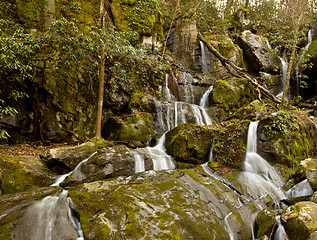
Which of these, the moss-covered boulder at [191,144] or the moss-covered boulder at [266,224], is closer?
the moss-covered boulder at [266,224]

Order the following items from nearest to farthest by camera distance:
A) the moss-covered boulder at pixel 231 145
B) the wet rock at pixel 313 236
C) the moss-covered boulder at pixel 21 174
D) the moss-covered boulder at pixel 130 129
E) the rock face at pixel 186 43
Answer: the wet rock at pixel 313 236
the moss-covered boulder at pixel 21 174
the moss-covered boulder at pixel 231 145
the moss-covered boulder at pixel 130 129
the rock face at pixel 186 43

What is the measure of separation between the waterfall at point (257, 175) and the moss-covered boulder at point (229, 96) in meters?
4.79

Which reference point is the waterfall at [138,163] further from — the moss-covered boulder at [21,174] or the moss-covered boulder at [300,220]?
the moss-covered boulder at [300,220]

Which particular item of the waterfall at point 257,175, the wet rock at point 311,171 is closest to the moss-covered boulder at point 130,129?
the waterfall at point 257,175

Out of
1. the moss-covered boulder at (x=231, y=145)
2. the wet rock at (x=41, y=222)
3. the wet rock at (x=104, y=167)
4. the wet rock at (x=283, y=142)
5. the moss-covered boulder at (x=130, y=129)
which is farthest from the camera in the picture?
the moss-covered boulder at (x=130, y=129)

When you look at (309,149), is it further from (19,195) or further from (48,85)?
(48,85)

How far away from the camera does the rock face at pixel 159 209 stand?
10.7ft

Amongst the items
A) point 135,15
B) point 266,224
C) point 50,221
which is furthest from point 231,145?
point 135,15

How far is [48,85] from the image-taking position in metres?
7.82

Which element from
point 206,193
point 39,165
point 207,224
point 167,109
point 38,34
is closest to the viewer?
point 207,224

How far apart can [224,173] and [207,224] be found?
3.05 m

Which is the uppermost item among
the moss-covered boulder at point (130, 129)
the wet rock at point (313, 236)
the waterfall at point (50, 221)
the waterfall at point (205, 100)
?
the waterfall at point (205, 100)

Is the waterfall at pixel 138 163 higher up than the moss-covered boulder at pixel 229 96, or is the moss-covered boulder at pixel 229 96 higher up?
the moss-covered boulder at pixel 229 96

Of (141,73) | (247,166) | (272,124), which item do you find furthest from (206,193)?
(141,73)
